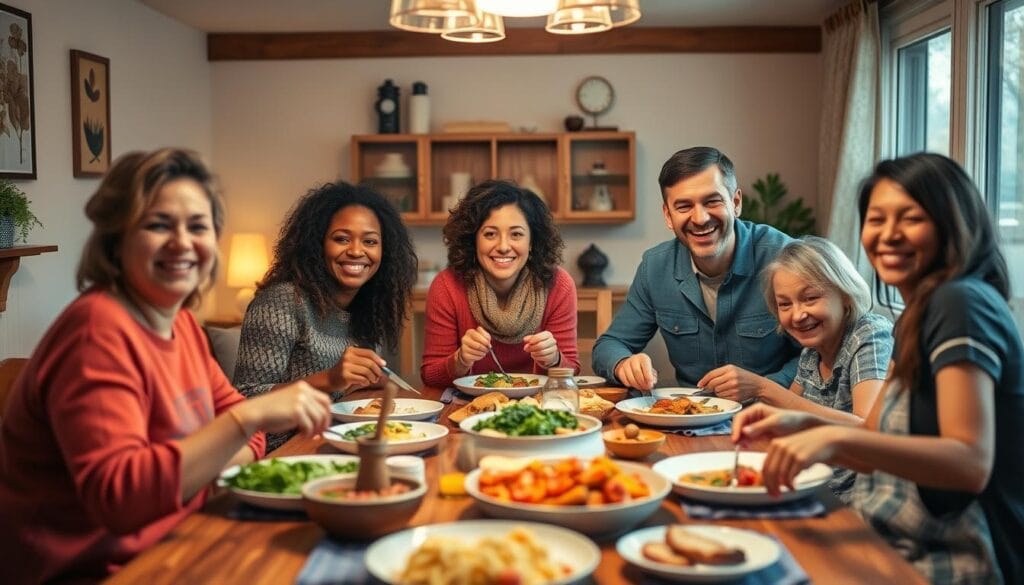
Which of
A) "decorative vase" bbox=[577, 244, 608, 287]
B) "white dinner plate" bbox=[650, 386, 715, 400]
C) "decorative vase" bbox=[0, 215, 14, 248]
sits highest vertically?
"decorative vase" bbox=[0, 215, 14, 248]

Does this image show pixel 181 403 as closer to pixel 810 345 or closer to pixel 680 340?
pixel 810 345

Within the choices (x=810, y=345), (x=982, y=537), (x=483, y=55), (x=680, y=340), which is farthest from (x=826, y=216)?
(x=982, y=537)

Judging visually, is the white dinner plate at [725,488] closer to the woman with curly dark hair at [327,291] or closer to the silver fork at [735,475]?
the silver fork at [735,475]

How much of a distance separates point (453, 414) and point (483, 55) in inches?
163

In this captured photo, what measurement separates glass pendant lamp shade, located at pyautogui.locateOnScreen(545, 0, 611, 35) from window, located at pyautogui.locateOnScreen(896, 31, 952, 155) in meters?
2.45

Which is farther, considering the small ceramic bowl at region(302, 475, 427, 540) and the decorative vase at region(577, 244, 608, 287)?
the decorative vase at region(577, 244, 608, 287)

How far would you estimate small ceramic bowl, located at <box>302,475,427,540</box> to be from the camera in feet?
4.57

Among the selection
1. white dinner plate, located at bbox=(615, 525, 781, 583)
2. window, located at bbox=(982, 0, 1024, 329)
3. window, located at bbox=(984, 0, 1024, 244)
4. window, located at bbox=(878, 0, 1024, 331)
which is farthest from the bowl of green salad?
window, located at bbox=(984, 0, 1024, 244)

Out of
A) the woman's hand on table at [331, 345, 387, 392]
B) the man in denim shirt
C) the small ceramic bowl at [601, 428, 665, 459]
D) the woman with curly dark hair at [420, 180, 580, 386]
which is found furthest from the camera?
the woman with curly dark hair at [420, 180, 580, 386]

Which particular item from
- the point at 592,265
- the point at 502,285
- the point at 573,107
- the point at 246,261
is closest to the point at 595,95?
the point at 573,107

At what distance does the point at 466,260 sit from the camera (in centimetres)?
325

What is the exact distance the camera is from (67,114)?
4.52m

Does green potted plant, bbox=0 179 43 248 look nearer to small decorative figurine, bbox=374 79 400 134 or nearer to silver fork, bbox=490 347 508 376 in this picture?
silver fork, bbox=490 347 508 376

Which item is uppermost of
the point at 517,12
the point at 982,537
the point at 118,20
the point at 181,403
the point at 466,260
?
the point at 118,20
